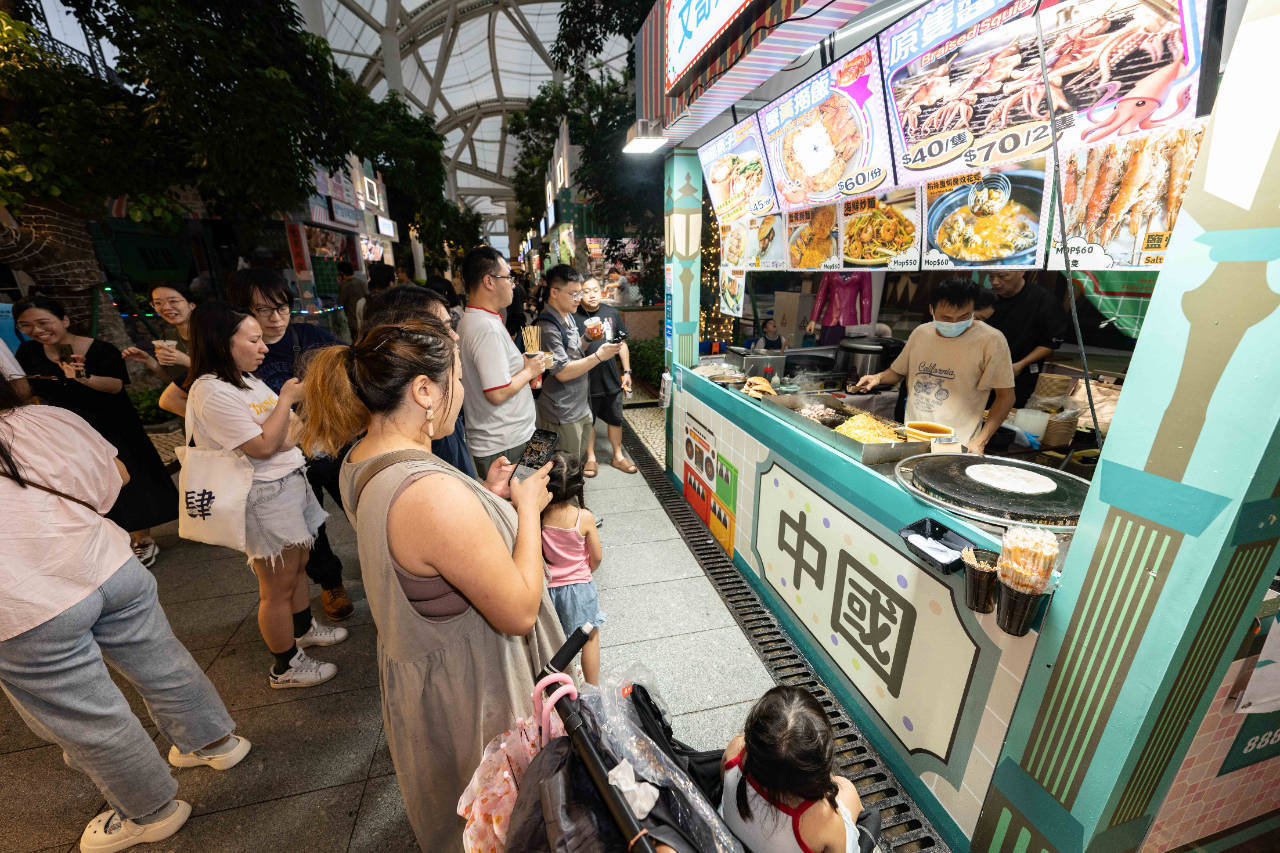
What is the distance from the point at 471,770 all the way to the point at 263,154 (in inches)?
304

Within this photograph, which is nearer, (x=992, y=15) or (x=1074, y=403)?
(x=992, y=15)

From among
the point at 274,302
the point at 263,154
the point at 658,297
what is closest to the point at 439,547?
the point at 274,302

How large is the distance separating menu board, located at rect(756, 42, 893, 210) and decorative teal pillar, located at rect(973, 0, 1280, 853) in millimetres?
1532

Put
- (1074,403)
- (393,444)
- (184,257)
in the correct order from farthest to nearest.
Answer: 1. (184,257)
2. (1074,403)
3. (393,444)

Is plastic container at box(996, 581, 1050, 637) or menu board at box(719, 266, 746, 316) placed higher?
menu board at box(719, 266, 746, 316)

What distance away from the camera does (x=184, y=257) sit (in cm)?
849

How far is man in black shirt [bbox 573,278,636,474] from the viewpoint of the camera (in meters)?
5.05

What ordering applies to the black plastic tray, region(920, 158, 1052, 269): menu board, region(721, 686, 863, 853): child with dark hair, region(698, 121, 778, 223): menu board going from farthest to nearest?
region(698, 121, 778, 223): menu board → region(920, 158, 1052, 269): menu board → the black plastic tray → region(721, 686, 863, 853): child with dark hair

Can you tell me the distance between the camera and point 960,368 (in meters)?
3.19

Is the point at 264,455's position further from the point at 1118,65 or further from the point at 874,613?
the point at 1118,65

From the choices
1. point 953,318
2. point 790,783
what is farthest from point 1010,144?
point 790,783

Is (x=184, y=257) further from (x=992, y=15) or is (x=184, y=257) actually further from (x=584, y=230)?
(x=992, y=15)

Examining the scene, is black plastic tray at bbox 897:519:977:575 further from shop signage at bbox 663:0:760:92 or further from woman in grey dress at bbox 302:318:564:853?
shop signage at bbox 663:0:760:92

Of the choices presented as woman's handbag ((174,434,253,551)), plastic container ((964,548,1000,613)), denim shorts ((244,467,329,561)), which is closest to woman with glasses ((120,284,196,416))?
woman's handbag ((174,434,253,551))
